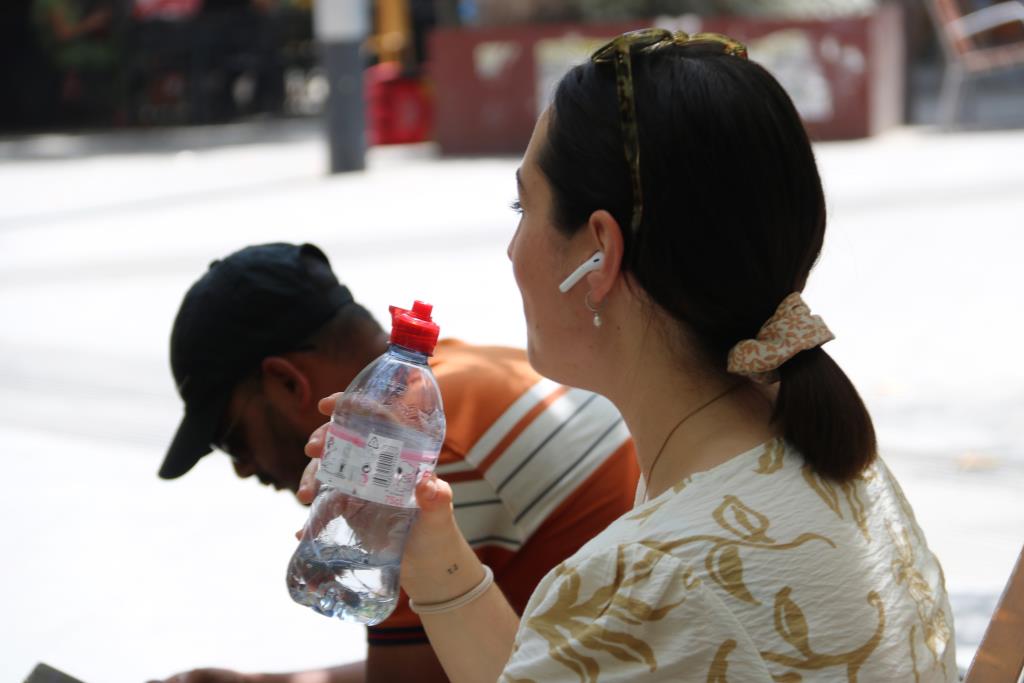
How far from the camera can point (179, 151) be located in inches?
656

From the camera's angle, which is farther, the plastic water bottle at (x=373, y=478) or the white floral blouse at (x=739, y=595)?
the plastic water bottle at (x=373, y=478)

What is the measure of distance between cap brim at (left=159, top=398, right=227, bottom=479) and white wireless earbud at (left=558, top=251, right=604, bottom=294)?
3.35 feet

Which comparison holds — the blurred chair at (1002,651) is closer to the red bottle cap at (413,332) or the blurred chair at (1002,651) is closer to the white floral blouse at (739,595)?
the white floral blouse at (739,595)

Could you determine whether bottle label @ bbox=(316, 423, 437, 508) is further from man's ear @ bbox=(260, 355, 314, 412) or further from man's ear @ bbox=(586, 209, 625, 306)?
man's ear @ bbox=(260, 355, 314, 412)

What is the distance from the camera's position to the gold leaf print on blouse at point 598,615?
150 centimetres

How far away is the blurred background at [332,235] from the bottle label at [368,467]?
3.11 ft

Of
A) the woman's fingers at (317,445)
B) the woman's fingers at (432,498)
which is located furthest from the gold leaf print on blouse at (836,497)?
the woman's fingers at (317,445)

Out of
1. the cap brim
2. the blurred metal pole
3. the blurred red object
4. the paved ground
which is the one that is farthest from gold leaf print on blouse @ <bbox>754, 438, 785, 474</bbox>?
the blurred red object

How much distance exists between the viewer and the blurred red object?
15.7 m

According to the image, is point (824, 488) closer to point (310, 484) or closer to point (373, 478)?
point (373, 478)

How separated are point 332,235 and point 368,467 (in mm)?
7958

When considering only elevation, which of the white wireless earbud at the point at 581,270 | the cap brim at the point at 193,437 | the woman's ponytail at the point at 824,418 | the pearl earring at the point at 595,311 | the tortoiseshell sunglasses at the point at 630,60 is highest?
the tortoiseshell sunglasses at the point at 630,60

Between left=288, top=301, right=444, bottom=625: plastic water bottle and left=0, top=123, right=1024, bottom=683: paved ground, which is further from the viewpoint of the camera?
left=0, top=123, right=1024, bottom=683: paved ground

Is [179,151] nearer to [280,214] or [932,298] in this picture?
[280,214]
